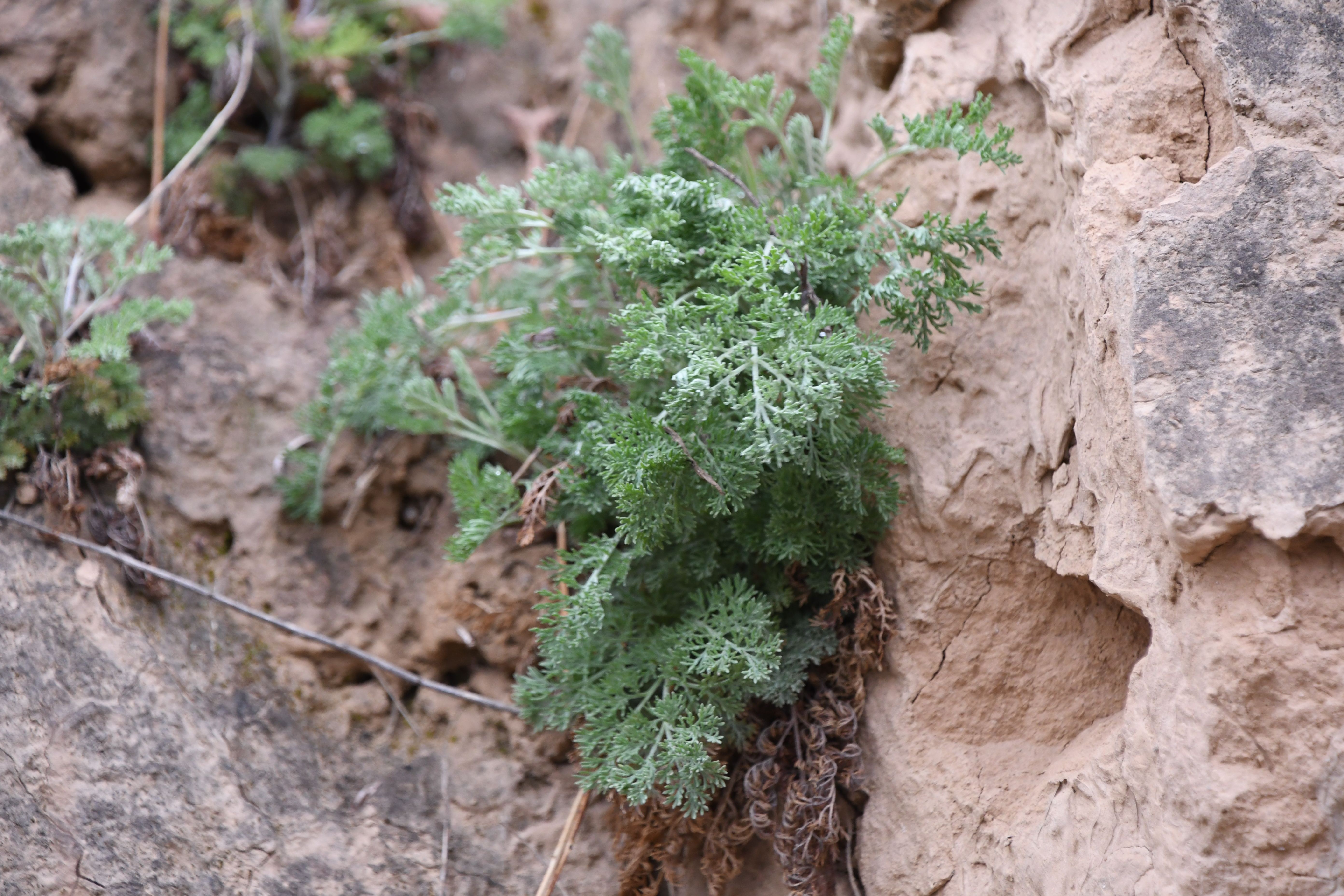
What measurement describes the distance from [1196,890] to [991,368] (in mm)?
1350

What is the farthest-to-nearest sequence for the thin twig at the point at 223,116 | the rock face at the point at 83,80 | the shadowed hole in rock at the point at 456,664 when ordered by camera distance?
1. the thin twig at the point at 223,116
2. the rock face at the point at 83,80
3. the shadowed hole in rock at the point at 456,664

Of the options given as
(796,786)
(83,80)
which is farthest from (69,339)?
(796,786)

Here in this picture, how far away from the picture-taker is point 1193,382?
6.41 ft

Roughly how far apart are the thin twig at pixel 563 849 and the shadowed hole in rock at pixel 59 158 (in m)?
3.05

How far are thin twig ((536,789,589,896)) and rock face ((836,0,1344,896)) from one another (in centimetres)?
83

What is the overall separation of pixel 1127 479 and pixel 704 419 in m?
0.98

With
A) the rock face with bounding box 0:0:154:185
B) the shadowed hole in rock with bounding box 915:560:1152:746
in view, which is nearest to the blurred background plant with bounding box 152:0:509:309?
the rock face with bounding box 0:0:154:185

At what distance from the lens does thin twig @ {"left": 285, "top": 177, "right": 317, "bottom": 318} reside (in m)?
3.71

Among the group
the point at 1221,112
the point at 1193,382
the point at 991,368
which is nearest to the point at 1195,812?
the point at 1193,382

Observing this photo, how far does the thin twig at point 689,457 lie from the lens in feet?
7.43

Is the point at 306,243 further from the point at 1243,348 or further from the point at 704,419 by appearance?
the point at 1243,348

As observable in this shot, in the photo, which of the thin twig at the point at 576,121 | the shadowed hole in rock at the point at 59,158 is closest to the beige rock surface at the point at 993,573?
the shadowed hole in rock at the point at 59,158

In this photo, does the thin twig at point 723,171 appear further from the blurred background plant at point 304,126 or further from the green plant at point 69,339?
the green plant at point 69,339

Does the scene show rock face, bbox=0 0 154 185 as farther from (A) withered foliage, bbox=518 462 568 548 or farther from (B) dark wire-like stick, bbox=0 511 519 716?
(A) withered foliage, bbox=518 462 568 548
